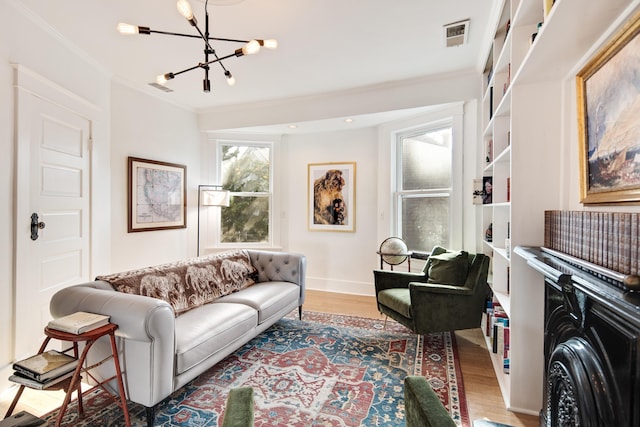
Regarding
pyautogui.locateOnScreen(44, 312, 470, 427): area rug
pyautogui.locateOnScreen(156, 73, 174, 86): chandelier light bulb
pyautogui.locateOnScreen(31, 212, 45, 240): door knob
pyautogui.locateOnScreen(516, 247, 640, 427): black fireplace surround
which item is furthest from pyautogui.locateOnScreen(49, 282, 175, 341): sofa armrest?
pyautogui.locateOnScreen(516, 247, 640, 427): black fireplace surround

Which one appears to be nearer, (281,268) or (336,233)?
(281,268)

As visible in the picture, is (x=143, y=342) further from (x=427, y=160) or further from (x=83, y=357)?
(x=427, y=160)

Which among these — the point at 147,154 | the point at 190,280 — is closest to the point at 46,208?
the point at 190,280

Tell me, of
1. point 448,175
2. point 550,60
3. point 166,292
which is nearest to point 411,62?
point 448,175

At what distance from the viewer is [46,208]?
2594 mm

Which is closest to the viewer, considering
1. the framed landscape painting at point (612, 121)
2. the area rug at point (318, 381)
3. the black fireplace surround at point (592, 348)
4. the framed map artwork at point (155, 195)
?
the black fireplace surround at point (592, 348)

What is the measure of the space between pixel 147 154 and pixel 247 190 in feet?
5.00

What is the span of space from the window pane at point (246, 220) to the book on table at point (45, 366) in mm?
3242

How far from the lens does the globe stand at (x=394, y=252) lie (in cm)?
379

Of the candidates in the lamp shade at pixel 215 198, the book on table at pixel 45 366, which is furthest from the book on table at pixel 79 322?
the lamp shade at pixel 215 198

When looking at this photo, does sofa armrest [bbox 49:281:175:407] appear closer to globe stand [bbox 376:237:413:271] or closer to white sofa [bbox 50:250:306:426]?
white sofa [bbox 50:250:306:426]

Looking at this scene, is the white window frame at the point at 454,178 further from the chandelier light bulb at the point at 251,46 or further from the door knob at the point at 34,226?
the door knob at the point at 34,226

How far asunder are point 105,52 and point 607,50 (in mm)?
3743

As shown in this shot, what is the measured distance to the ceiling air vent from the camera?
2473 mm
